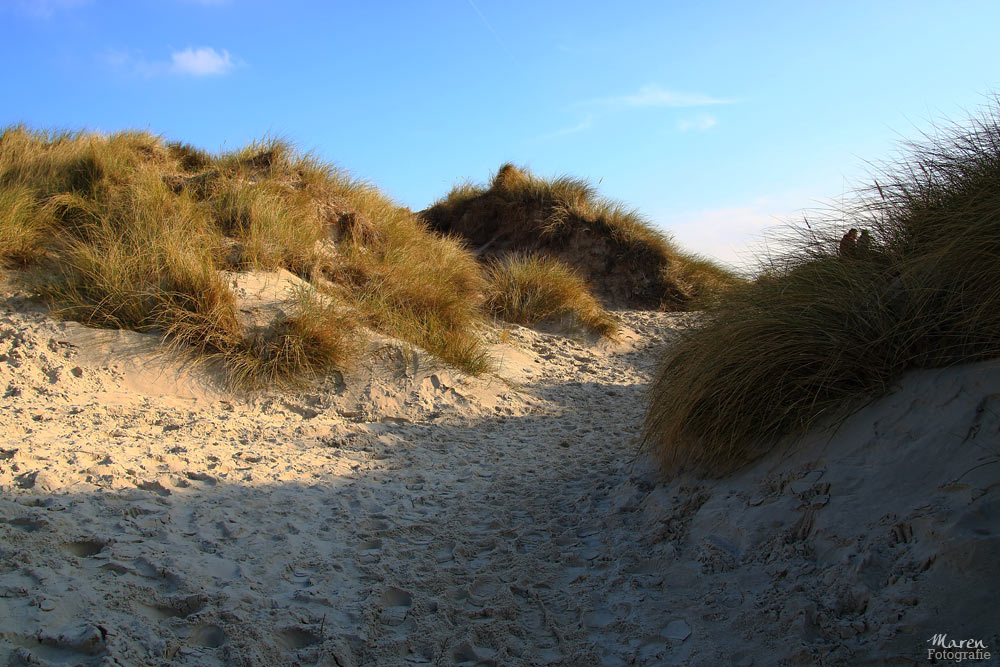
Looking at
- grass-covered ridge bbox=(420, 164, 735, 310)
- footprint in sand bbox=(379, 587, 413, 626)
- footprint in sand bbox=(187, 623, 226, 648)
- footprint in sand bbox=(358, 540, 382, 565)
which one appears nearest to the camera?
footprint in sand bbox=(187, 623, 226, 648)

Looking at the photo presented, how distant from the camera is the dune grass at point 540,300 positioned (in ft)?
27.9

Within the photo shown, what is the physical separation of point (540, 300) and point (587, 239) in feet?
9.25

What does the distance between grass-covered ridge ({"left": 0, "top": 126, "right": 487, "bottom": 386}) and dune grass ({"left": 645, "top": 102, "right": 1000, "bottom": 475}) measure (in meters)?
3.22

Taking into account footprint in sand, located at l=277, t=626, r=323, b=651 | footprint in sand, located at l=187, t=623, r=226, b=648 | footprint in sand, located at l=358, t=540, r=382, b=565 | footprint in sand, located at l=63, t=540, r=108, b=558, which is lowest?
footprint in sand, located at l=277, t=626, r=323, b=651

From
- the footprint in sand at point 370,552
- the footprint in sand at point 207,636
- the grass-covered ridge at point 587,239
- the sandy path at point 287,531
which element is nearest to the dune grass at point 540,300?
the grass-covered ridge at point 587,239

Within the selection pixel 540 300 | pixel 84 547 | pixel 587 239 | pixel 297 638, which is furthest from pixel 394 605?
pixel 587 239

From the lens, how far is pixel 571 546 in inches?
116

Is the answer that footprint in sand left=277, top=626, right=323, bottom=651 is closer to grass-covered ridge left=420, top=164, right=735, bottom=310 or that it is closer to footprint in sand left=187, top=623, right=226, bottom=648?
footprint in sand left=187, top=623, right=226, bottom=648

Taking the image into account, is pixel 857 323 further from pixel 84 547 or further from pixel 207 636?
pixel 84 547

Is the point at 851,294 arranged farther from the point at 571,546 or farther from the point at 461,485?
the point at 461,485

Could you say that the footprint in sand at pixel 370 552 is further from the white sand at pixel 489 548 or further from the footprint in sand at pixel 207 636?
the footprint in sand at pixel 207 636

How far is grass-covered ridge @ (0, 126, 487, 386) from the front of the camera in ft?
17.0

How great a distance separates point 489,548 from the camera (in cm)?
296

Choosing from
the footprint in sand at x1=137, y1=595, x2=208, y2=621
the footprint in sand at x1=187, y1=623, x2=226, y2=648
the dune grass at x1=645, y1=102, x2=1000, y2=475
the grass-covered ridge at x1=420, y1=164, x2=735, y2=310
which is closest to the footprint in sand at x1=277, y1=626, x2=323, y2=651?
the footprint in sand at x1=187, y1=623, x2=226, y2=648
